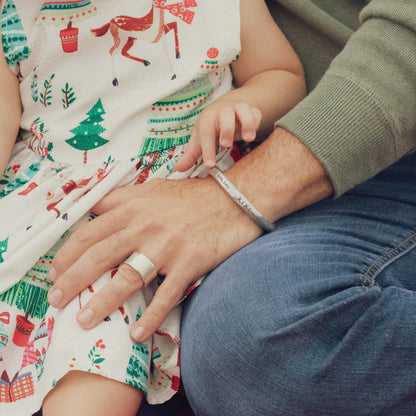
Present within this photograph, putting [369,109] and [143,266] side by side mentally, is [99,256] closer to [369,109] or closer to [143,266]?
[143,266]

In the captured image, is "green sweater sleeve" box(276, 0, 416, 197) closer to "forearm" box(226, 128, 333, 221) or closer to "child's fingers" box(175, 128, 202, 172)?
"forearm" box(226, 128, 333, 221)

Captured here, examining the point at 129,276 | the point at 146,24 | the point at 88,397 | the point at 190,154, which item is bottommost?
the point at 88,397

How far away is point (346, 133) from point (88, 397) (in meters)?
0.56

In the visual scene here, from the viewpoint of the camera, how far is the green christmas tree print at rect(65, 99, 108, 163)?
34.0 inches

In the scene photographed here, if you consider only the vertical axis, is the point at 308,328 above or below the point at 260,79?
below

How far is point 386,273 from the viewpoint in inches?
28.4

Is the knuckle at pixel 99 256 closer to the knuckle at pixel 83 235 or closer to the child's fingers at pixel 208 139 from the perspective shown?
the knuckle at pixel 83 235

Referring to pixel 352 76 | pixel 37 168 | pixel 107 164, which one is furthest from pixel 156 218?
pixel 352 76

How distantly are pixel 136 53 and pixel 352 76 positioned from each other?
1.27ft

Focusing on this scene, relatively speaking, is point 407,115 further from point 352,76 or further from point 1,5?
point 1,5

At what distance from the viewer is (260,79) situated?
A: 918 millimetres

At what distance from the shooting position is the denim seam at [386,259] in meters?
0.69

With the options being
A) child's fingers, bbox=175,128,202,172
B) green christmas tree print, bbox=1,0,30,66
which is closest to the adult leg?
child's fingers, bbox=175,128,202,172

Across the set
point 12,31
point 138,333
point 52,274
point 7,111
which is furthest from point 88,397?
point 12,31
